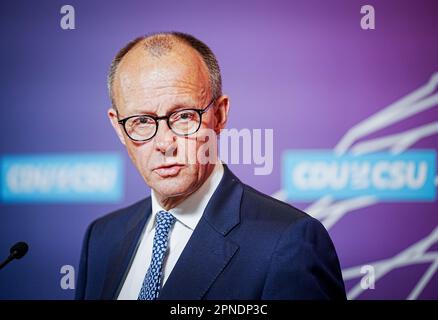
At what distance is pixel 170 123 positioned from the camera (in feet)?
4.97

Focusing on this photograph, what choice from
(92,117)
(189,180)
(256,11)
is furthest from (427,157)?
(92,117)

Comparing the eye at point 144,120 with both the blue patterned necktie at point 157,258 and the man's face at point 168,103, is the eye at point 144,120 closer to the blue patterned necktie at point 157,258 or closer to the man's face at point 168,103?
the man's face at point 168,103

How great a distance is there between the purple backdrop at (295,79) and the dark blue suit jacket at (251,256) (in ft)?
1.89

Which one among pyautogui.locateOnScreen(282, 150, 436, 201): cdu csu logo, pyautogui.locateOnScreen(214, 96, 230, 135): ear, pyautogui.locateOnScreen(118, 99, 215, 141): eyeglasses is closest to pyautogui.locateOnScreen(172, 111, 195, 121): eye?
pyautogui.locateOnScreen(118, 99, 215, 141): eyeglasses

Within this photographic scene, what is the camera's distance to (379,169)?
2.08 metres

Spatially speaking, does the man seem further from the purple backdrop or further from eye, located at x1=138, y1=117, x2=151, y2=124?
the purple backdrop

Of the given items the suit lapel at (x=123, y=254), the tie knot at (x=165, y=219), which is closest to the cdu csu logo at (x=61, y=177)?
the suit lapel at (x=123, y=254)

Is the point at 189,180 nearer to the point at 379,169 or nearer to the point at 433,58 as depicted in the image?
the point at 379,169

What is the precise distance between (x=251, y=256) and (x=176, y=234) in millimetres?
281

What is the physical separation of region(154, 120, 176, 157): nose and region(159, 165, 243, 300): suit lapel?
0.20 m

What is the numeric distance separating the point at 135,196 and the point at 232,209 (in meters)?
0.75

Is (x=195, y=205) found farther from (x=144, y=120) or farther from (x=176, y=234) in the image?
(x=144, y=120)

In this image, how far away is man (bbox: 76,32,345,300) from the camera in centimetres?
139

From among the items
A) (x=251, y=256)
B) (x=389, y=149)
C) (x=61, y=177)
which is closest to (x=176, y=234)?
(x=251, y=256)
